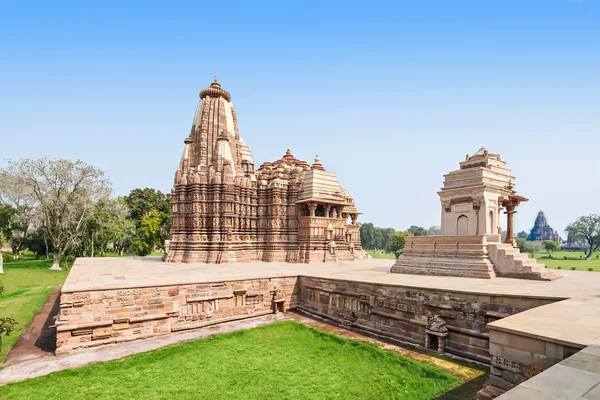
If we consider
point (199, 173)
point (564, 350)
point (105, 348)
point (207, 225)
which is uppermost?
point (199, 173)

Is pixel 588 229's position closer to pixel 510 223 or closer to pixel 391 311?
pixel 510 223

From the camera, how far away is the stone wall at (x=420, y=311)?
7520mm

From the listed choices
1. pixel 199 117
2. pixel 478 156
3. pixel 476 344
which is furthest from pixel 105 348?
pixel 199 117

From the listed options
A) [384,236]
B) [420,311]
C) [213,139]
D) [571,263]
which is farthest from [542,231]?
[420,311]

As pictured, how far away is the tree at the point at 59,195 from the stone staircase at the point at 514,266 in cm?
2670

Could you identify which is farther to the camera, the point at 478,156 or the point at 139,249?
the point at 139,249

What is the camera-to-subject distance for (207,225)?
1995cm

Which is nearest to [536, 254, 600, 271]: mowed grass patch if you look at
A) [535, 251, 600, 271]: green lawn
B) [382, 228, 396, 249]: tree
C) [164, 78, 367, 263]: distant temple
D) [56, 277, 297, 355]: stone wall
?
[535, 251, 600, 271]: green lawn

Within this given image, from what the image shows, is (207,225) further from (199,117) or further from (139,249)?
(139,249)

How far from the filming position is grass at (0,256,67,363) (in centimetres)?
995

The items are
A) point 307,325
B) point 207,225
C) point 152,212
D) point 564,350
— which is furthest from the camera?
point 152,212

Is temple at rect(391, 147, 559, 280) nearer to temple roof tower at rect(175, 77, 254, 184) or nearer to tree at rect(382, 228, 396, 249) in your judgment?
temple roof tower at rect(175, 77, 254, 184)

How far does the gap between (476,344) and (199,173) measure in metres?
16.8

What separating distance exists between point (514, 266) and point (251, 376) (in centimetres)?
944
